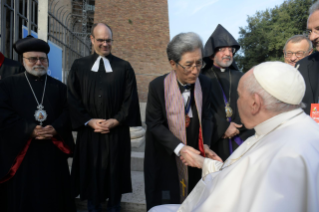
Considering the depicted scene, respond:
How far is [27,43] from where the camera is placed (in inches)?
123

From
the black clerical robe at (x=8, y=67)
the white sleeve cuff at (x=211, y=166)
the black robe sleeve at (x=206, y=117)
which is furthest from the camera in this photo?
the black clerical robe at (x=8, y=67)

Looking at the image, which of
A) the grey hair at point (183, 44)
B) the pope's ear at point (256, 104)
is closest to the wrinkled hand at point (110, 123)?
the grey hair at point (183, 44)

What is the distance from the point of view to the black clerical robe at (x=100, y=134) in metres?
3.13

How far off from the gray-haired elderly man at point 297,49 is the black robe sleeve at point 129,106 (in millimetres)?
2673

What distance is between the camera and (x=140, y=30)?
330 inches

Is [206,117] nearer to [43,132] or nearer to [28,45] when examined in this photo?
[43,132]

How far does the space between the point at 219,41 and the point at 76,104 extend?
6.31 feet

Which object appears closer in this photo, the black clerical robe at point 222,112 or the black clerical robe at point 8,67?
the black clerical robe at point 222,112

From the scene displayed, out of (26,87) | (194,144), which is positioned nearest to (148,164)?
(194,144)

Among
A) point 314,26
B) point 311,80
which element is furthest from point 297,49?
point 314,26

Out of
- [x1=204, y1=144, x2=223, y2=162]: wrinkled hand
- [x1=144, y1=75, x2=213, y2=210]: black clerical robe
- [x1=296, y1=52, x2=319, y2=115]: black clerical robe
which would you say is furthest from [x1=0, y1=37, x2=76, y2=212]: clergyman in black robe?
[x1=296, y1=52, x2=319, y2=115]: black clerical robe

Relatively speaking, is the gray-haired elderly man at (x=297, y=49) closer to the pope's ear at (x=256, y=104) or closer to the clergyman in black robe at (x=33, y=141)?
the pope's ear at (x=256, y=104)

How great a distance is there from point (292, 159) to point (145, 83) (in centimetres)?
748

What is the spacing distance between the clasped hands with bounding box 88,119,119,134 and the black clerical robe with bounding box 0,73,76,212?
36 cm
